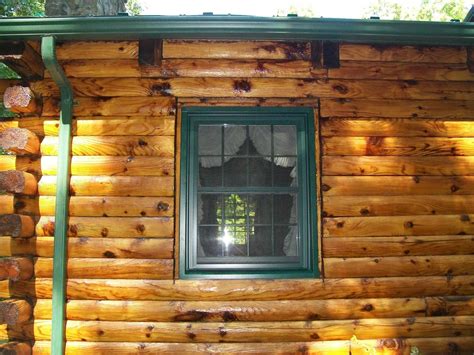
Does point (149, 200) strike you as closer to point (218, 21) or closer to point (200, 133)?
point (200, 133)

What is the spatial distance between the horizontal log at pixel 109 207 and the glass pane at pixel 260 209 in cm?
86

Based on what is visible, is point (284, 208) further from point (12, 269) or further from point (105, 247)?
point (12, 269)

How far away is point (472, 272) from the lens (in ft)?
12.7

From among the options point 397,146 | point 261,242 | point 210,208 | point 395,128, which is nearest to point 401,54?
point 395,128

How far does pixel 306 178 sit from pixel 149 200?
5.18ft

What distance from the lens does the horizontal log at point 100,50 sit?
13.1ft

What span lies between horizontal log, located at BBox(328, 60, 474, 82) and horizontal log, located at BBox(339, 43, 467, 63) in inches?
1.7

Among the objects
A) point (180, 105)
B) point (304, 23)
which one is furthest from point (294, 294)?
point (304, 23)

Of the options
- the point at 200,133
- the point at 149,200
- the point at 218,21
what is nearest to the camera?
the point at 218,21

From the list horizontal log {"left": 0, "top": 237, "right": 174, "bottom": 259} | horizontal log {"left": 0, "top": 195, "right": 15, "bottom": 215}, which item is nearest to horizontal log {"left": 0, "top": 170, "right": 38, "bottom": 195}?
horizontal log {"left": 0, "top": 195, "right": 15, "bottom": 215}

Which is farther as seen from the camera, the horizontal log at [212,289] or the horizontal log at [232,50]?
the horizontal log at [232,50]

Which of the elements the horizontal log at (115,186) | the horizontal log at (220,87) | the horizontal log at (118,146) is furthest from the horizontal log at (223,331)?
the horizontal log at (220,87)

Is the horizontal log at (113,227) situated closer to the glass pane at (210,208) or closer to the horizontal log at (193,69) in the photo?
the glass pane at (210,208)

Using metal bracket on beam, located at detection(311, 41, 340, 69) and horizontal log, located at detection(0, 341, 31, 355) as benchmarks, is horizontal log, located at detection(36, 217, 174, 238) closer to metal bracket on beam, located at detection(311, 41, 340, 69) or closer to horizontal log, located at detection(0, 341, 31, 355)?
horizontal log, located at detection(0, 341, 31, 355)
